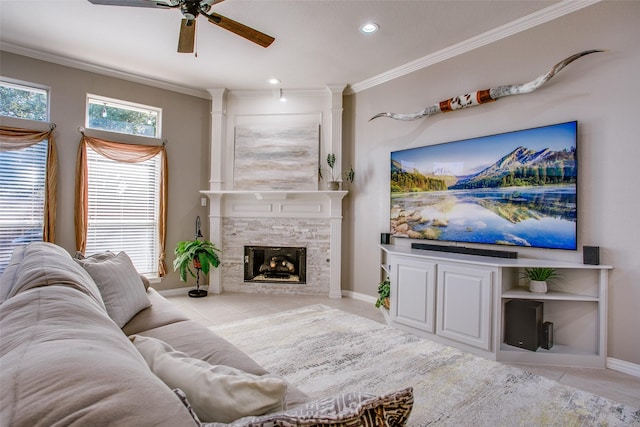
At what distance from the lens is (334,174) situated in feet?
16.1

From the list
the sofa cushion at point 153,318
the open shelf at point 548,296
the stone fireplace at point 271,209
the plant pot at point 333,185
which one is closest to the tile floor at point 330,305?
the stone fireplace at point 271,209

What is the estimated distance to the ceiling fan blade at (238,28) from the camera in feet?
7.99

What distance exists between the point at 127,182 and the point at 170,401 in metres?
4.68

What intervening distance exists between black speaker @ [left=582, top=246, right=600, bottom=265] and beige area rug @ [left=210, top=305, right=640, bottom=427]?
38.7 inches

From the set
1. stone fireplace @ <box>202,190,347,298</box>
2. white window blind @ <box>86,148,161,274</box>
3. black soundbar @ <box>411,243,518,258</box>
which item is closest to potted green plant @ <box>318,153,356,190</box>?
stone fireplace @ <box>202,190,347,298</box>

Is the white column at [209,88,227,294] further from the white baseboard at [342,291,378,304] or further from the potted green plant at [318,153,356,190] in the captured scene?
the white baseboard at [342,291,378,304]

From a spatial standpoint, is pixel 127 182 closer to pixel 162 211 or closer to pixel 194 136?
pixel 162 211

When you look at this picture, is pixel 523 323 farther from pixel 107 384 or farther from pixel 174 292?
pixel 174 292

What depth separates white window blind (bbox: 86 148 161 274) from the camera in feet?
14.2

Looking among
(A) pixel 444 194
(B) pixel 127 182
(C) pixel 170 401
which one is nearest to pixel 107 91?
(B) pixel 127 182

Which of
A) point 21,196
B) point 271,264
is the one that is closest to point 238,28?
point 21,196

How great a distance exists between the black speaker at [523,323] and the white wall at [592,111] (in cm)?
50

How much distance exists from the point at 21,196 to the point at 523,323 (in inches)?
207

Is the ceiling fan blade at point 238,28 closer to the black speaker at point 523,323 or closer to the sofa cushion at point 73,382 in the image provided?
the sofa cushion at point 73,382
